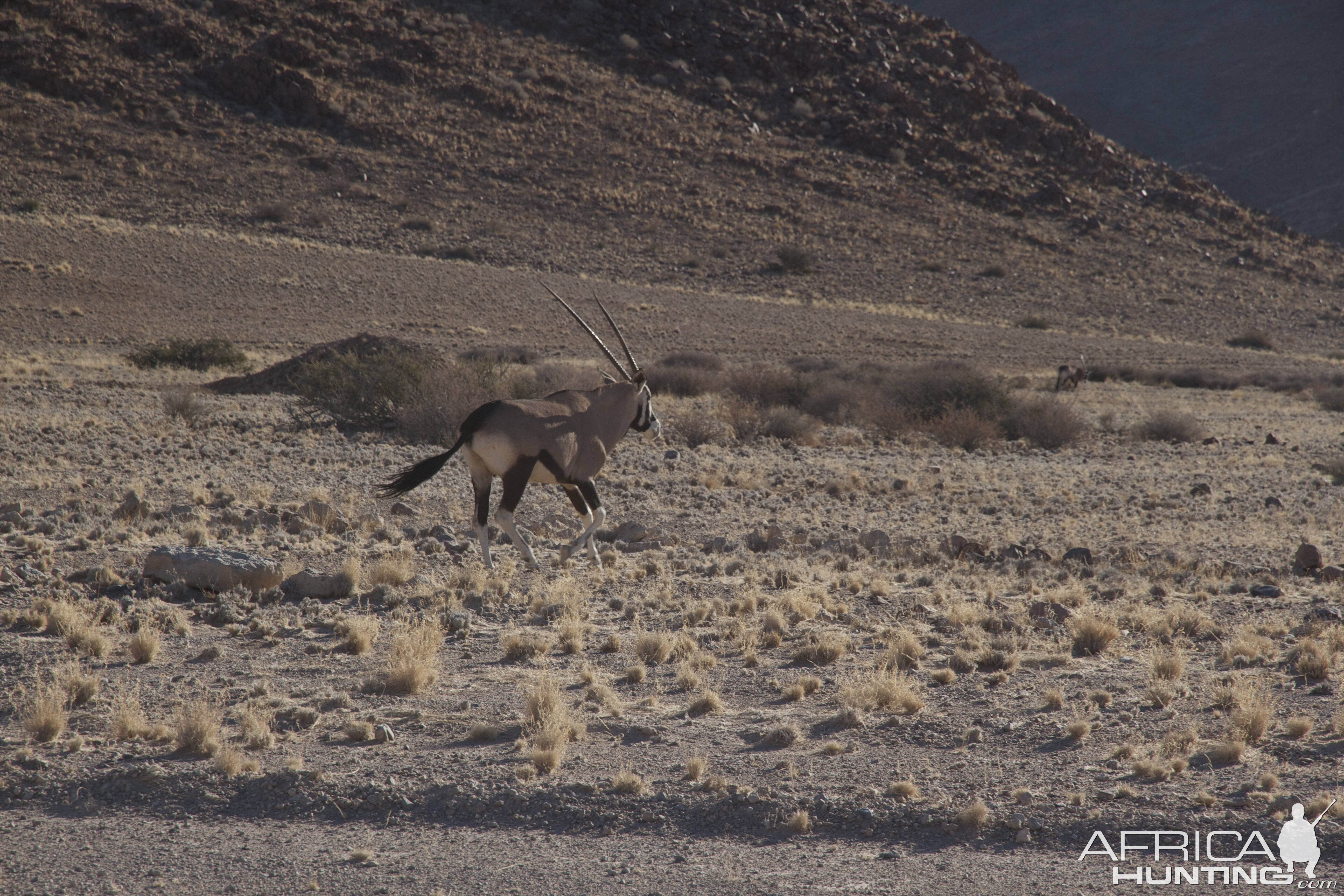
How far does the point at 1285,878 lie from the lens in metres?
4.53

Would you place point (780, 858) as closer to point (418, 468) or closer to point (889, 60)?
point (418, 468)

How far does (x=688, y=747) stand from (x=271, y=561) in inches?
179

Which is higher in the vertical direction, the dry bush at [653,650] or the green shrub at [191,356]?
the green shrub at [191,356]

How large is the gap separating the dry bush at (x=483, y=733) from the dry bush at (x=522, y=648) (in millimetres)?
1480

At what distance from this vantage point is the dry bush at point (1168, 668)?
287 inches

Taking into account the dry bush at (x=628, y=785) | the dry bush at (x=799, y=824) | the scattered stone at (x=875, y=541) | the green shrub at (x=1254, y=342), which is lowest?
the dry bush at (x=628, y=785)

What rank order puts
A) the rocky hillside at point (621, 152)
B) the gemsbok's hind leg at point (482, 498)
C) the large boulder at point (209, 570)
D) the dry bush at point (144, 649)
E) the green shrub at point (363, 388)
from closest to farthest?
1. the dry bush at point (144, 649)
2. the large boulder at point (209, 570)
3. the gemsbok's hind leg at point (482, 498)
4. the green shrub at point (363, 388)
5. the rocky hillside at point (621, 152)

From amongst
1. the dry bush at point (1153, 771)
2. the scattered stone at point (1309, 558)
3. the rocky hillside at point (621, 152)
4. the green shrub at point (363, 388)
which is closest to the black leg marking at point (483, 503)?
the dry bush at point (1153, 771)

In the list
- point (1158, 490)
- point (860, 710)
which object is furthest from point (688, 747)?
point (1158, 490)

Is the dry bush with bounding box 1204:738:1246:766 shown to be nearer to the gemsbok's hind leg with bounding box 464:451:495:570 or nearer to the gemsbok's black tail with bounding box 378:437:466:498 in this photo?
the gemsbok's hind leg with bounding box 464:451:495:570

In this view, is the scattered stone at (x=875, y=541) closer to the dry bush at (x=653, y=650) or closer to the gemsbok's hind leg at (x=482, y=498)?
the gemsbok's hind leg at (x=482, y=498)

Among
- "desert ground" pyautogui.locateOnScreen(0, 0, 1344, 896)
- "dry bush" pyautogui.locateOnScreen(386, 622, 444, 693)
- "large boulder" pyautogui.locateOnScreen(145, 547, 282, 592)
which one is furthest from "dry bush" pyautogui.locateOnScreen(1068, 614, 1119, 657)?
"large boulder" pyautogui.locateOnScreen(145, 547, 282, 592)

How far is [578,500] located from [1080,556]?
5200 millimetres

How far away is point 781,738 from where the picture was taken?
238 inches
